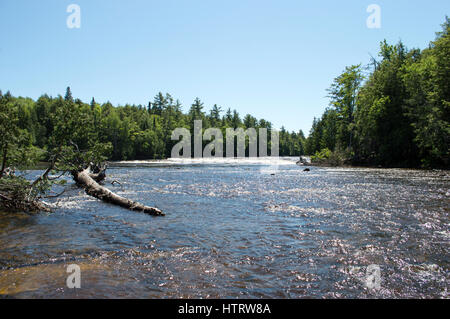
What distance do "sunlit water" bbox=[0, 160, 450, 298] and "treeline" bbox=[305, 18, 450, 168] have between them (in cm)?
3008

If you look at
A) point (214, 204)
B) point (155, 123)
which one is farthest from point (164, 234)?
point (155, 123)

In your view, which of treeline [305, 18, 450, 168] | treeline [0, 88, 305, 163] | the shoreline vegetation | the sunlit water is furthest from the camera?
treeline [0, 88, 305, 163]

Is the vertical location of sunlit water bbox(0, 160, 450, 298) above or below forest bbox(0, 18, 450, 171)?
below

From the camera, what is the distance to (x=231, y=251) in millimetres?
8000

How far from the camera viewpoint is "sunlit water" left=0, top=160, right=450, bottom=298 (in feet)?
18.6

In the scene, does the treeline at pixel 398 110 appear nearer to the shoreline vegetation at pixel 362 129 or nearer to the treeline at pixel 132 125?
the shoreline vegetation at pixel 362 129

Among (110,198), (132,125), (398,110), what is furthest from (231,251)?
(132,125)

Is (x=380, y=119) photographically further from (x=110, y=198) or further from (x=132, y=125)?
(x=132, y=125)

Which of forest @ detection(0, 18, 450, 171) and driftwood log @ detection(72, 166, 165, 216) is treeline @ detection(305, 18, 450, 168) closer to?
forest @ detection(0, 18, 450, 171)

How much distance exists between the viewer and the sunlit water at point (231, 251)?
5.68 metres

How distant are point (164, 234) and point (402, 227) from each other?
28.5 feet

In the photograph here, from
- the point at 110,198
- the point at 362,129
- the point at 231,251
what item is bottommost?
the point at 231,251

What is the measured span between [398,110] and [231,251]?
165 feet

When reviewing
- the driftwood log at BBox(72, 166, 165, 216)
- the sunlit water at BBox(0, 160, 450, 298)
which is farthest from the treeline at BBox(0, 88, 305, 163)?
the sunlit water at BBox(0, 160, 450, 298)
